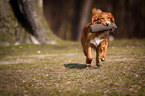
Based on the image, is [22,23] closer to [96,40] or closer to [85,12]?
[85,12]

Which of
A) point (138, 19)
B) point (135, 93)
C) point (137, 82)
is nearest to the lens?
point (135, 93)

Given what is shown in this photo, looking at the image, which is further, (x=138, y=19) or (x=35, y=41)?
(x=138, y=19)

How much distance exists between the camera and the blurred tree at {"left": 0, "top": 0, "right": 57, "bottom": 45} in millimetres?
12883

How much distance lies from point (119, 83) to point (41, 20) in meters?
10.4

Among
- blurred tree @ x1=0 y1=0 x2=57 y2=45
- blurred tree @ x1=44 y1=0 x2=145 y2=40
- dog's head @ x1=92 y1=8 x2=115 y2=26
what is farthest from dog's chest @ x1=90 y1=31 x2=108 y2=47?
blurred tree @ x1=44 y1=0 x2=145 y2=40

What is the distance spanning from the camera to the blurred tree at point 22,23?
12.9 m

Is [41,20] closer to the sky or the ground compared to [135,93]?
closer to the sky

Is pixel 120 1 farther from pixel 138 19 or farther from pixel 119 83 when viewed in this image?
pixel 119 83

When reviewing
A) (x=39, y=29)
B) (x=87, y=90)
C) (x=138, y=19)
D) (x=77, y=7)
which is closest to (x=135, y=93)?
(x=87, y=90)

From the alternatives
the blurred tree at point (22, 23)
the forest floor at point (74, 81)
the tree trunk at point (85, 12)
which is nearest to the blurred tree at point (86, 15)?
the tree trunk at point (85, 12)

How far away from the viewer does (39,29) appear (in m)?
13.5

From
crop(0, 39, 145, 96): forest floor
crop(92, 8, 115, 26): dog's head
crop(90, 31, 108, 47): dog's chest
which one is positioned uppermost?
crop(92, 8, 115, 26): dog's head

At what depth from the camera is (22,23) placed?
13.7 meters

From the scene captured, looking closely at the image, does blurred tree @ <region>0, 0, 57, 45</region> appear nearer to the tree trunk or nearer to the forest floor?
the tree trunk
